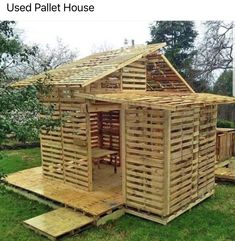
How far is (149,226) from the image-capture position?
7.80 metres

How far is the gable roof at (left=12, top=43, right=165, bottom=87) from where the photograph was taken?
857 cm

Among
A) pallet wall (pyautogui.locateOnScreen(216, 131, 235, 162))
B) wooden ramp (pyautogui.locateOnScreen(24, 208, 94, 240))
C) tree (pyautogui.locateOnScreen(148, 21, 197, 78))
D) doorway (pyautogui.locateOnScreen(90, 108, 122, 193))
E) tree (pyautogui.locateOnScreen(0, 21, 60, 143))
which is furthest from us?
tree (pyautogui.locateOnScreen(148, 21, 197, 78))

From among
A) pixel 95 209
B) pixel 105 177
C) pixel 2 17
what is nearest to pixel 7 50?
pixel 2 17

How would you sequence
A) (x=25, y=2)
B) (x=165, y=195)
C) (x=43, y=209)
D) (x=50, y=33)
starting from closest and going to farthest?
1. (x=25, y=2)
2. (x=165, y=195)
3. (x=43, y=209)
4. (x=50, y=33)

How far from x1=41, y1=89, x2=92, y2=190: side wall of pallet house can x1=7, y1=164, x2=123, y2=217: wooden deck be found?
0.32 m

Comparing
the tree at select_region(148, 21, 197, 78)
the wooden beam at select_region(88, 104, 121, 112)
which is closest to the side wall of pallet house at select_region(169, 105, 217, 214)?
the wooden beam at select_region(88, 104, 121, 112)

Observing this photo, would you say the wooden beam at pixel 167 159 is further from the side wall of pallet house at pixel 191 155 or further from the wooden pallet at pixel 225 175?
the wooden pallet at pixel 225 175

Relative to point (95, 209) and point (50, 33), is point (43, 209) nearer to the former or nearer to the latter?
point (95, 209)

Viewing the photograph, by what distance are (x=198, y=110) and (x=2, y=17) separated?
530 cm

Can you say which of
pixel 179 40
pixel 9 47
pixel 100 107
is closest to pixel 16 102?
pixel 9 47

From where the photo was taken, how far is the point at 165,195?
7719 millimetres

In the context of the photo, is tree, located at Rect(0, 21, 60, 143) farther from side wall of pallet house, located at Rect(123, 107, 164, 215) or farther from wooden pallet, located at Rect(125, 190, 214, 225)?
wooden pallet, located at Rect(125, 190, 214, 225)

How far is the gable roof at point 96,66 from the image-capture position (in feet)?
28.1

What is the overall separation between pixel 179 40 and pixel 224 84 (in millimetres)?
4073
